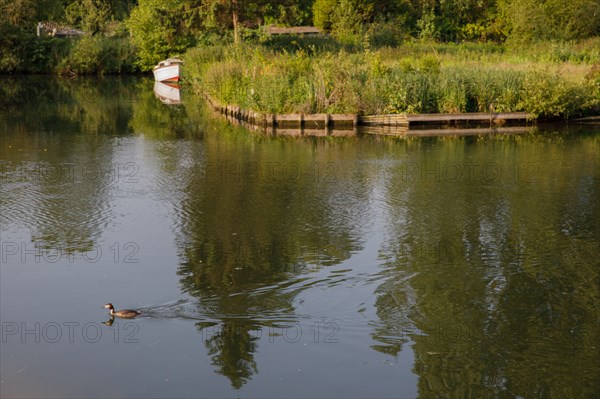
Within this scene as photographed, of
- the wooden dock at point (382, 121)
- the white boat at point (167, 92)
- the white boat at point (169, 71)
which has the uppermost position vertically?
the white boat at point (169, 71)

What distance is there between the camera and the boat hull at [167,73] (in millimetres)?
45812

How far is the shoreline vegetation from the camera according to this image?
88.1 ft

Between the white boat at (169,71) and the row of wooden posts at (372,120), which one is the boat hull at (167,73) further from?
the row of wooden posts at (372,120)

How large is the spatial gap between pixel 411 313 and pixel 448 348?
97cm

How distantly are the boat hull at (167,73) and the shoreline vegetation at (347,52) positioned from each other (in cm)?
89

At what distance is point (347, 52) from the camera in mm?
48906

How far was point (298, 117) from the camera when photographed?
26.3 m

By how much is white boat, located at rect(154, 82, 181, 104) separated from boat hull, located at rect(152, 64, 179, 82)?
0.29 meters

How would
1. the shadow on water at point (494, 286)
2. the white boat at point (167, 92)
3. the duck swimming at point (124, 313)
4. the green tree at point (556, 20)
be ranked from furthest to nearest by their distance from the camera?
the green tree at point (556, 20) → the white boat at point (167, 92) → the duck swimming at point (124, 313) → the shadow on water at point (494, 286)

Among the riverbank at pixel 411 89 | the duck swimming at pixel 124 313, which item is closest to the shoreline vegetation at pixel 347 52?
the riverbank at pixel 411 89

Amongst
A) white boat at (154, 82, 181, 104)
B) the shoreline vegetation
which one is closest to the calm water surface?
the shoreline vegetation

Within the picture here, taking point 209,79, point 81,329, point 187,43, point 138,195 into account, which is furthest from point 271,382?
point 187,43

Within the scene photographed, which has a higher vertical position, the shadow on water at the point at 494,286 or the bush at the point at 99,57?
the bush at the point at 99,57

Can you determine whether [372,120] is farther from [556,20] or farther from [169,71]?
[556,20]
